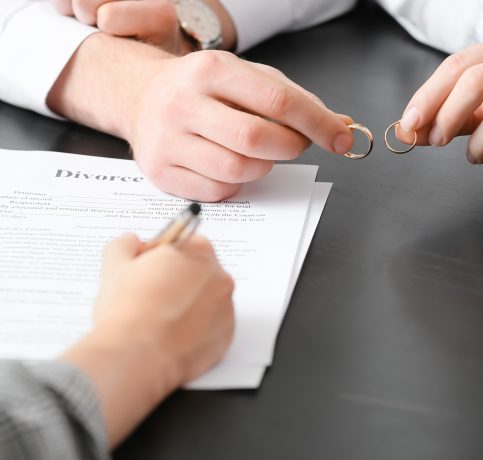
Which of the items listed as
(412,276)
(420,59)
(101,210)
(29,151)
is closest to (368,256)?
(412,276)

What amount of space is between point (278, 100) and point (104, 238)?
0.76 ft

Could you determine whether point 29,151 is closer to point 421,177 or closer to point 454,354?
point 421,177

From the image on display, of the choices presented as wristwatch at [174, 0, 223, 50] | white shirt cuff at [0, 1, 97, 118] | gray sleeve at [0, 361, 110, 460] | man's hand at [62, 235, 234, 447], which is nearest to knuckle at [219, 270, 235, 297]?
man's hand at [62, 235, 234, 447]

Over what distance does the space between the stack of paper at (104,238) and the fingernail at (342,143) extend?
6 cm

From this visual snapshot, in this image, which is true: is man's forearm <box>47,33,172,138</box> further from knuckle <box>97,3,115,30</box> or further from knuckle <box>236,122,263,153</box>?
knuckle <box>236,122,263,153</box>

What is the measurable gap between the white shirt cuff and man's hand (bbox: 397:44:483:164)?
0.49 meters

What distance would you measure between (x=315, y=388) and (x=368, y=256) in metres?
0.22

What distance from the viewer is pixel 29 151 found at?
1.03 meters

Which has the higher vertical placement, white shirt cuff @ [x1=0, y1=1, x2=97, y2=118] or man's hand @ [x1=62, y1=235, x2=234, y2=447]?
man's hand @ [x1=62, y1=235, x2=234, y2=447]

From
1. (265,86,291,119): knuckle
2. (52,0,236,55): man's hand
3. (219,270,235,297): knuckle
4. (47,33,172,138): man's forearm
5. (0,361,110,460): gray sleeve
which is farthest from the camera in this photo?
(52,0,236,55): man's hand

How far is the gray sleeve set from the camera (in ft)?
1.77

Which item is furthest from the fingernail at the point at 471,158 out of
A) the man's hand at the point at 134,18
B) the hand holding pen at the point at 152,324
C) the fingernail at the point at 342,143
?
the man's hand at the point at 134,18

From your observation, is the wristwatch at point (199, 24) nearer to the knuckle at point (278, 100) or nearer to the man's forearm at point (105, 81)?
the man's forearm at point (105, 81)

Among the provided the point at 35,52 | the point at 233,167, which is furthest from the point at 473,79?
the point at 35,52
